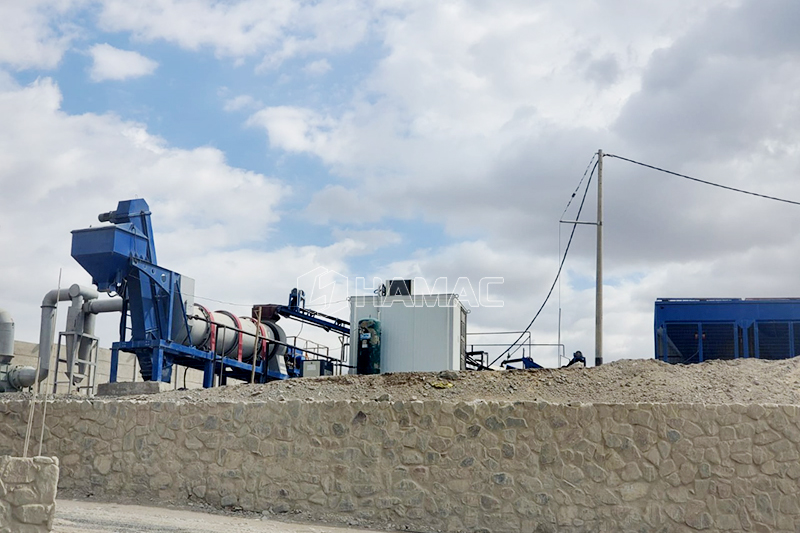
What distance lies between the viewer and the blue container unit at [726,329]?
21.7 metres

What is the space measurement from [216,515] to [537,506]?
4.45 m

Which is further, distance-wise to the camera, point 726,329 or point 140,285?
point 726,329

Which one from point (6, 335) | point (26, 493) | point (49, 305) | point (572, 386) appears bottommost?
point (26, 493)

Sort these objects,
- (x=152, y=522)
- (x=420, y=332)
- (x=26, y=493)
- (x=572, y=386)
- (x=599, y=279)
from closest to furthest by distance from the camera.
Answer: (x=26, y=493) → (x=152, y=522) → (x=572, y=386) → (x=599, y=279) → (x=420, y=332)

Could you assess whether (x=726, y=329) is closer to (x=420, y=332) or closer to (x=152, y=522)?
(x=420, y=332)

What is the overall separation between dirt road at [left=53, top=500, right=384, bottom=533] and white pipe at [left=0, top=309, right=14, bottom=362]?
10.3 m

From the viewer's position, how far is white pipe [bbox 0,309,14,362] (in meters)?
21.1

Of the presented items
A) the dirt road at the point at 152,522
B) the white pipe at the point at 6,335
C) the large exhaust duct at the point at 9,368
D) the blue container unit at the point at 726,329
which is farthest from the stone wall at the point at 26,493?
the blue container unit at the point at 726,329

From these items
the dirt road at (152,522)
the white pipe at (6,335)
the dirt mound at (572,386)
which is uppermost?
the white pipe at (6,335)

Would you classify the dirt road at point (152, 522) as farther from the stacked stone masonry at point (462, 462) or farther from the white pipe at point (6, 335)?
the white pipe at point (6, 335)

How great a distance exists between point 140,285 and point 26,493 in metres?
12.4

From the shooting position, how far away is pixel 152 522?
34.8 ft

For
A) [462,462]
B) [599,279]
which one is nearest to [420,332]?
[599,279]

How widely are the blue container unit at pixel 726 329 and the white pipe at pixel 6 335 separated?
16818mm
